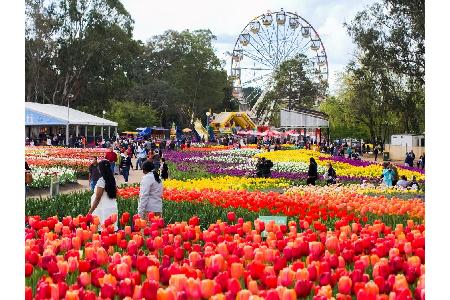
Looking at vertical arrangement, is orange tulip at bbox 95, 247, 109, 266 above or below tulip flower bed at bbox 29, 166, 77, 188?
above

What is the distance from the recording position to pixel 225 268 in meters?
3.87

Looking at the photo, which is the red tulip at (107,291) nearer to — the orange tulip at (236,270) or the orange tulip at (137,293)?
the orange tulip at (137,293)

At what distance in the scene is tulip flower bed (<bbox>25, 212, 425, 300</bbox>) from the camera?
3221mm

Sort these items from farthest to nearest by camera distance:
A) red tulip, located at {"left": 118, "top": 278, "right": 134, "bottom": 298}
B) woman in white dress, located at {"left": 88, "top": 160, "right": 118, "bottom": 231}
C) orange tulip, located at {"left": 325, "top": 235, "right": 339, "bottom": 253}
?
woman in white dress, located at {"left": 88, "top": 160, "right": 118, "bottom": 231}, orange tulip, located at {"left": 325, "top": 235, "right": 339, "bottom": 253}, red tulip, located at {"left": 118, "top": 278, "right": 134, "bottom": 298}

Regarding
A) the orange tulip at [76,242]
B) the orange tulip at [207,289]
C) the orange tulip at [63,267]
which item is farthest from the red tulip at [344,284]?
the orange tulip at [76,242]

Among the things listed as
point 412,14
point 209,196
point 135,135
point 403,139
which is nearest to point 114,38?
point 135,135

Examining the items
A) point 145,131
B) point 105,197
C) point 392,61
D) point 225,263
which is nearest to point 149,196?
point 105,197

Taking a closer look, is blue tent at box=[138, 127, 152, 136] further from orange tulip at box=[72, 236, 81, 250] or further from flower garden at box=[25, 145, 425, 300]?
orange tulip at box=[72, 236, 81, 250]

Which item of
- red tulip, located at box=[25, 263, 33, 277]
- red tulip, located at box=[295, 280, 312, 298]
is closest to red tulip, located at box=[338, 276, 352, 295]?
red tulip, located at box=[295, 280, 312, 298]

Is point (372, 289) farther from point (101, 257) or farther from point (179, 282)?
point (101, 257)

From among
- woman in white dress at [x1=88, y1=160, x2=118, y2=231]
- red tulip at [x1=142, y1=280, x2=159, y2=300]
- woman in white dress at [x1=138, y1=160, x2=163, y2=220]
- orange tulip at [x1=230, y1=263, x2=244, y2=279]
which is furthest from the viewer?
woman in white dress at [x1=138, y1=160, x2=163, y2=220]

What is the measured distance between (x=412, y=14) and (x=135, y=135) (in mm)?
37408
